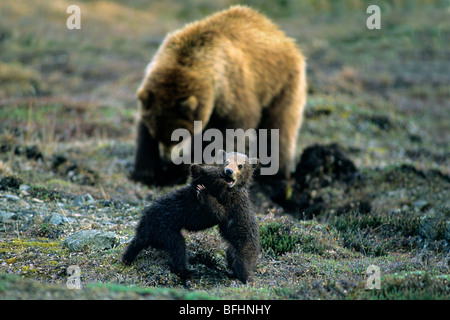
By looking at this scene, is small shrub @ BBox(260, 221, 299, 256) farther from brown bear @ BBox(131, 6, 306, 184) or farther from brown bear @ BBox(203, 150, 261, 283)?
brown bear @ BBox(131, 6, 306, 184)

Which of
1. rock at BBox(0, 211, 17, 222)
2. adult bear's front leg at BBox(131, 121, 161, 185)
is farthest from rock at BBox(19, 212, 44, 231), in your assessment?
adult bear's front leg at BBox(131, 121, 161, 185)

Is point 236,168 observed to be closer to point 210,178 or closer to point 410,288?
point 210,178

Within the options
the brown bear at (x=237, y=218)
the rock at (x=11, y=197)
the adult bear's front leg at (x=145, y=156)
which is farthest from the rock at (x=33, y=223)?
the adult bear's front leg at (x=145, y=156)

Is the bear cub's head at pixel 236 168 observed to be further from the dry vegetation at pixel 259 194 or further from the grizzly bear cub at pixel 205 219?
the dry vegetation at pixel 259 194

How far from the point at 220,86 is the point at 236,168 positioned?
3.88 meters

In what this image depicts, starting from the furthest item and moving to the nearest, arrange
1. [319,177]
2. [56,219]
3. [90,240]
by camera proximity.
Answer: [319,177], [56,219], [90,240]

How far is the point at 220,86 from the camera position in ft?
28.6

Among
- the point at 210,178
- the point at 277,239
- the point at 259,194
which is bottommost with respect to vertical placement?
the point at 259,194

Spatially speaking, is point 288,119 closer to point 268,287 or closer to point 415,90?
point 268,287

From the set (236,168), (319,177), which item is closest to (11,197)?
(236,168)

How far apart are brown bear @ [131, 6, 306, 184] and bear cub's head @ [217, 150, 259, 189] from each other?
9.63 feet

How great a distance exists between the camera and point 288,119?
984 cm

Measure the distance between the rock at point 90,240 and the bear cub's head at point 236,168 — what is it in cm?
152

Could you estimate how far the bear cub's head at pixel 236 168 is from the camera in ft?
16.2
